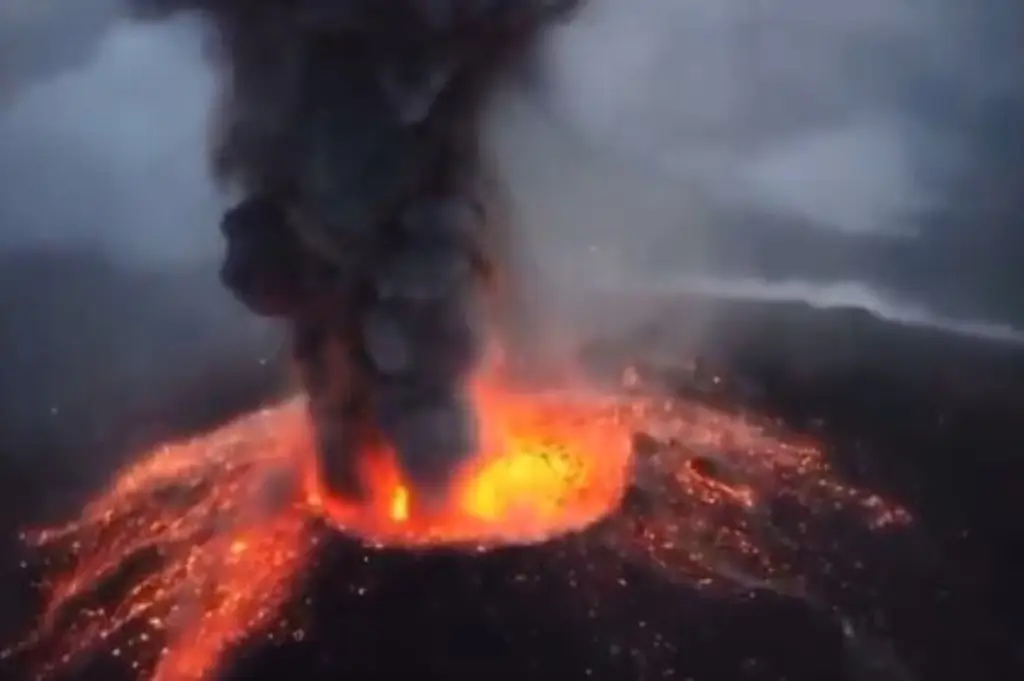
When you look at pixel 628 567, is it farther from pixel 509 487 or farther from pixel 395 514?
pixel 395 514

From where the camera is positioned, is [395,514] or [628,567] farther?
[395,514]

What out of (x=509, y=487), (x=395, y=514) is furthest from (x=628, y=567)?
(x=395, y=514)

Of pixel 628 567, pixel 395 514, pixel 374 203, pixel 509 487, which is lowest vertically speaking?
pixel 628 567

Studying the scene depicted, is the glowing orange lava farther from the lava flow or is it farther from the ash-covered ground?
the ash-covered ground

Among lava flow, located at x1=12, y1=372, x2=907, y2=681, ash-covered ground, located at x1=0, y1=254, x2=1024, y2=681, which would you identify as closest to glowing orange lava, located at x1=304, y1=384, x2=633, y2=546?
lava flow, located at x1=12, y1=372, x2=907, y2=681

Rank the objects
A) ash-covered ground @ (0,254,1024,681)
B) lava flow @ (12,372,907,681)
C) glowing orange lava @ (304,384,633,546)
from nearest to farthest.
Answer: ash-covered ground @ (0,254,1024,681) → lava flow @ (12,372,907,681) → glowing orange lava @ (304,384,633,546)

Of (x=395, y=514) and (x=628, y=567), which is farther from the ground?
(x=395, y=514)
